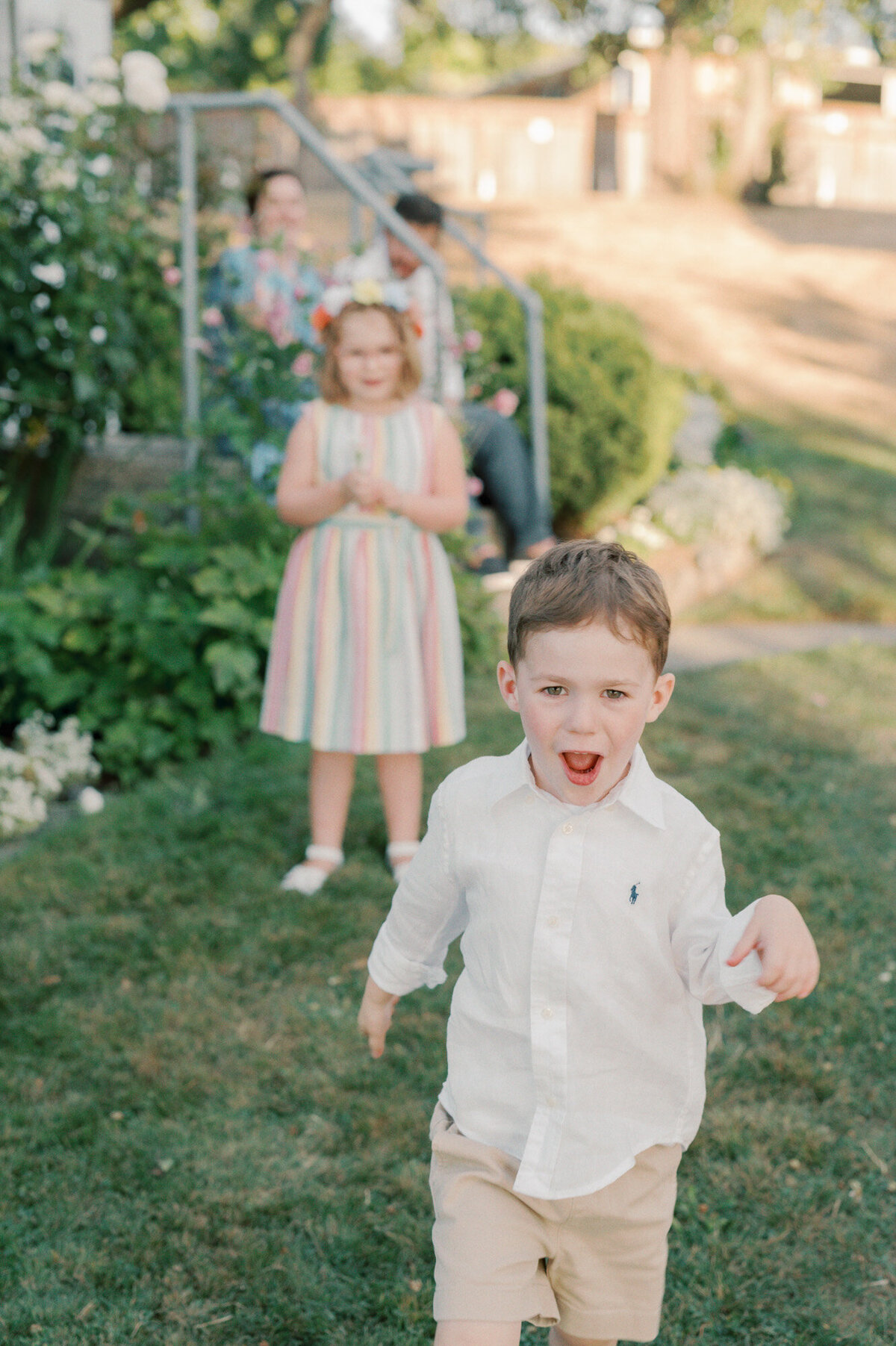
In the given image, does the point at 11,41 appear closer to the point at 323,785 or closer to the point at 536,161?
the point at 323,785

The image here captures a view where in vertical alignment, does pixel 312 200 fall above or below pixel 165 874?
above

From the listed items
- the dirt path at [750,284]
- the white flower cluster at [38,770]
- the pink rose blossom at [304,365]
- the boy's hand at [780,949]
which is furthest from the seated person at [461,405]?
the dirt path at [750,284]

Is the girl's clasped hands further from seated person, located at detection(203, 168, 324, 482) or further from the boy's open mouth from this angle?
the boy's open mouth

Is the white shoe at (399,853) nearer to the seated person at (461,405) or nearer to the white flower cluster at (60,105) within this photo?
the seated person at (461,405)

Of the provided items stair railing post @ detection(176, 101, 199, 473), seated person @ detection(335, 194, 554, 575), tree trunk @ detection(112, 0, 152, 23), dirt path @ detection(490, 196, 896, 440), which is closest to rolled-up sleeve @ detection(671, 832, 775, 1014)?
seated person @ detection(335, 194, 554, 575)

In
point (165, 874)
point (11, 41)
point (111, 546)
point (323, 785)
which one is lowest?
point (165, 874)

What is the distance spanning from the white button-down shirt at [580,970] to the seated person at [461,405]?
3.12 m

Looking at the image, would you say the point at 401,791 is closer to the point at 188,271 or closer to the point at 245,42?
the point at 188,271

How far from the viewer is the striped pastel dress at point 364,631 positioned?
339 cm

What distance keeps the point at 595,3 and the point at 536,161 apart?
2512mm

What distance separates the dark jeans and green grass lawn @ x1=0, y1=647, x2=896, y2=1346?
7.69 ft

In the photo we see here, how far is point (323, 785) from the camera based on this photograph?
11.7ft

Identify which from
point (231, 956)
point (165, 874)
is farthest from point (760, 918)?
point (165, 874)

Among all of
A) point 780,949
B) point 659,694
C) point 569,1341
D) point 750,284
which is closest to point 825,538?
point 659,694
